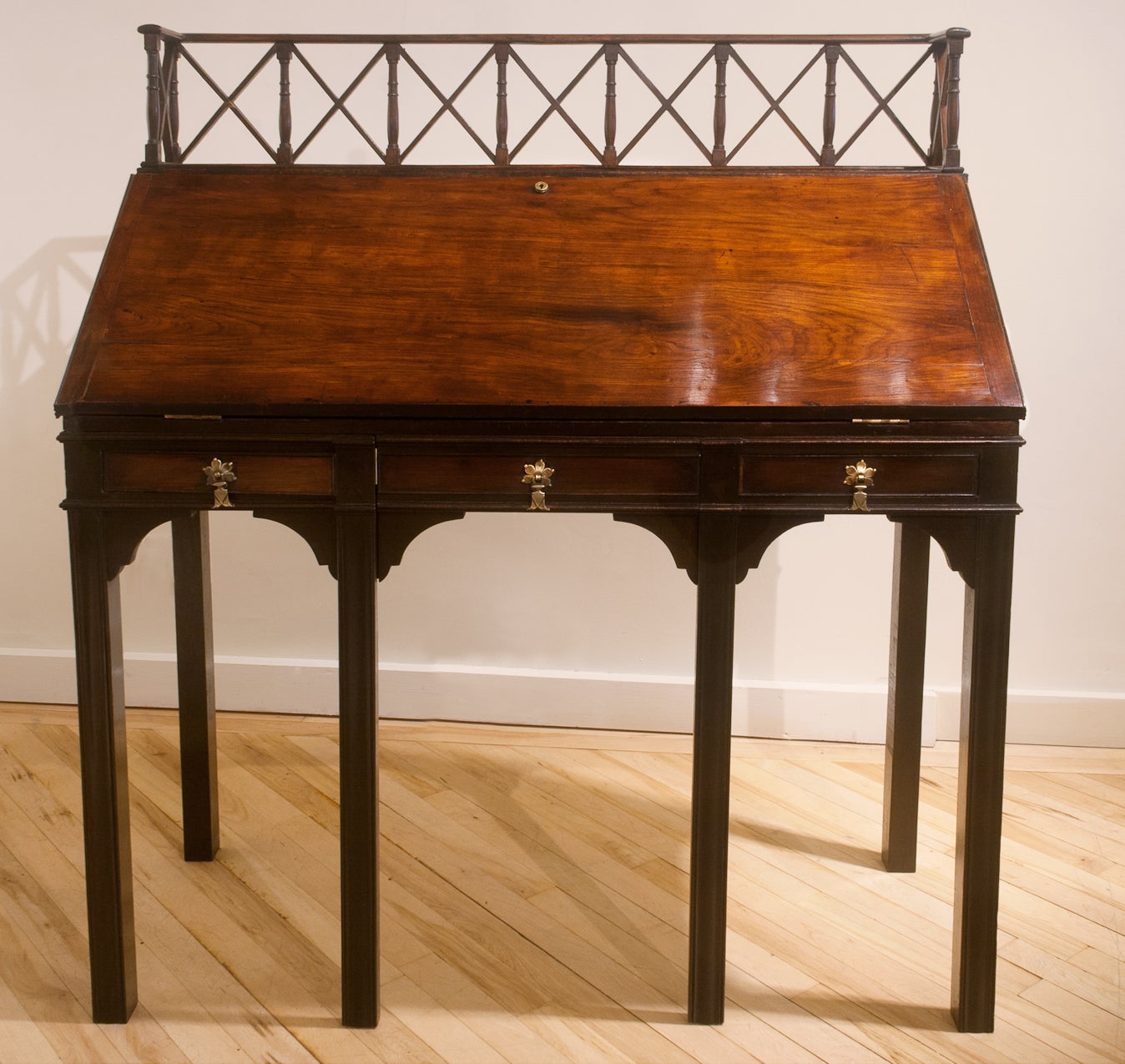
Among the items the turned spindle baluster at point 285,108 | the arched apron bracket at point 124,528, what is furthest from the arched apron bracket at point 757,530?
the turned spindle baluster at point 285,108

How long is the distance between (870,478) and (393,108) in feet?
4.34

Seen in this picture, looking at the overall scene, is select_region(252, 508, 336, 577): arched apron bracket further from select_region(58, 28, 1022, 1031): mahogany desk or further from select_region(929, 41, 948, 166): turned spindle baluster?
select_region(929, 41, 948, 166): turned spindle baluster

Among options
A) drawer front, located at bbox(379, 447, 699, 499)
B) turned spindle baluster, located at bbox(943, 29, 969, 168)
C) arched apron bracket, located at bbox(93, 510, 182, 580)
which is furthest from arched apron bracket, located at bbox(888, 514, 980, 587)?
arched apron bracket, located at bbox(93, 510, 182, 580)

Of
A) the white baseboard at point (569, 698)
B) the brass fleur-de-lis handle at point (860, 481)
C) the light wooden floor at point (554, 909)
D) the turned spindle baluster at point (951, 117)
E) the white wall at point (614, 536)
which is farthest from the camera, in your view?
the white baseboard at point (569, 698)

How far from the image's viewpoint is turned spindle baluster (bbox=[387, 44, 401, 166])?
2334mm

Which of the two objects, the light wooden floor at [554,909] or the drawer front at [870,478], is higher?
the drawer front at [870,478]

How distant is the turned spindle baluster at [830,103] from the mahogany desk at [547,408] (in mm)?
128

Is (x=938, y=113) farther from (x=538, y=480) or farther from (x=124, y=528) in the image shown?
(x=124, y=528)

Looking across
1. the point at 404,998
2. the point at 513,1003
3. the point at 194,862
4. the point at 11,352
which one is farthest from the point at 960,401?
the point at 11,352

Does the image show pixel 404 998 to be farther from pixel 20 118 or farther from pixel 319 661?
pixel 20 118

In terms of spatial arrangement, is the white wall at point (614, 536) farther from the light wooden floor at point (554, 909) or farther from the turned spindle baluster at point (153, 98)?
the turned spindle baluster at point (153, 98)

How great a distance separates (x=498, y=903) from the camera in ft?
8.38

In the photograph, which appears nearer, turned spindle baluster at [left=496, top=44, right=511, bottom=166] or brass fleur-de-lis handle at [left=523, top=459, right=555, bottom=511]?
brass fleur-de-lis handle at [left=523, top=459, right=555, bottom=511]

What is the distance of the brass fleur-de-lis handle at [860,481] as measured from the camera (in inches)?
76.6
